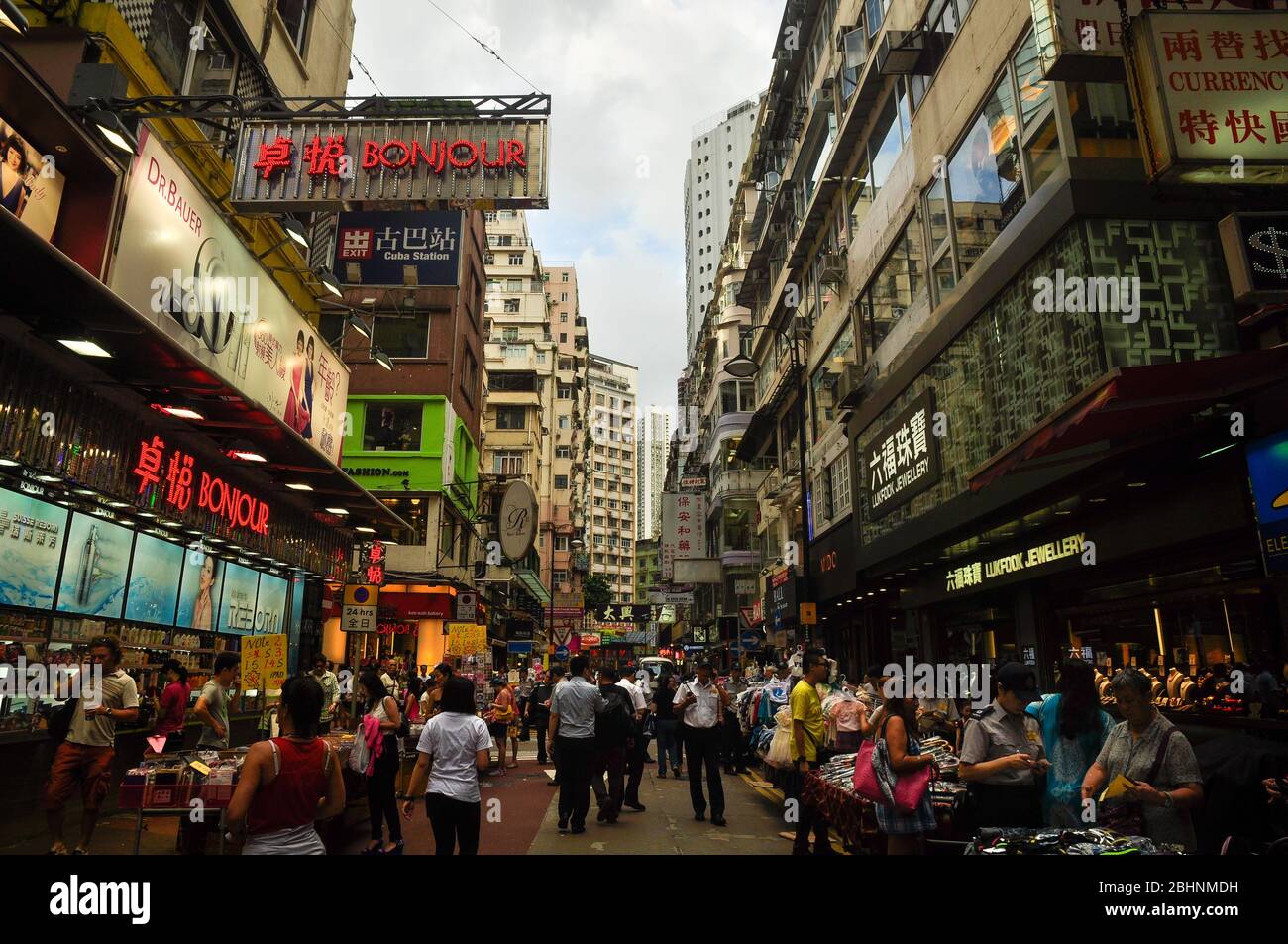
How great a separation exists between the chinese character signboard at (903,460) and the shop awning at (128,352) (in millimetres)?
10628

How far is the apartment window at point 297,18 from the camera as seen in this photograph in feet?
48.9

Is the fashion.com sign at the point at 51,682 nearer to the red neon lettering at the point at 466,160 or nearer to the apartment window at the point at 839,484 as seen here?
the red neon lettering at the point at 466,160

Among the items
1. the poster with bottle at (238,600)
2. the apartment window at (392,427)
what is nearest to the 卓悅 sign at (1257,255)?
the poster with bottle at (238,600)

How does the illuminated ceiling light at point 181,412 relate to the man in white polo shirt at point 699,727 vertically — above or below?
above

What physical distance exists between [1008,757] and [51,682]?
9859 millimetres

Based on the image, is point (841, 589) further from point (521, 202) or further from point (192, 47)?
point (192, 47)

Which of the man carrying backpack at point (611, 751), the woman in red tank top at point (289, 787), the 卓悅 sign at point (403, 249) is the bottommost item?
the man carrying backpack at point (611, 751)

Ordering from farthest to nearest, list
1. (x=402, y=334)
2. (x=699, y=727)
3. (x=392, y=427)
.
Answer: (x=402, y=334), (x=392, y=427), (x=699, y=727)

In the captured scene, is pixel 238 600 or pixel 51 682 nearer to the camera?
pixel 51 682

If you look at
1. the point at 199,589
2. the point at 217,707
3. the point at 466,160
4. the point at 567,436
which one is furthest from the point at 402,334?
the point at 567,436

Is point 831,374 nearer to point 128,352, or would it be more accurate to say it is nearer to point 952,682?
point 952,682

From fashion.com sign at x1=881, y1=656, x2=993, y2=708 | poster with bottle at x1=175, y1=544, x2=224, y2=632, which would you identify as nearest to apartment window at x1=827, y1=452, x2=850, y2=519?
fashion.com sign at x1=881, y1=656, x2=993, y2=708

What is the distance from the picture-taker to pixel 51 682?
28.0ft

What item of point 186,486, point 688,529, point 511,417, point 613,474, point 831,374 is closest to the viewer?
point 186,486
